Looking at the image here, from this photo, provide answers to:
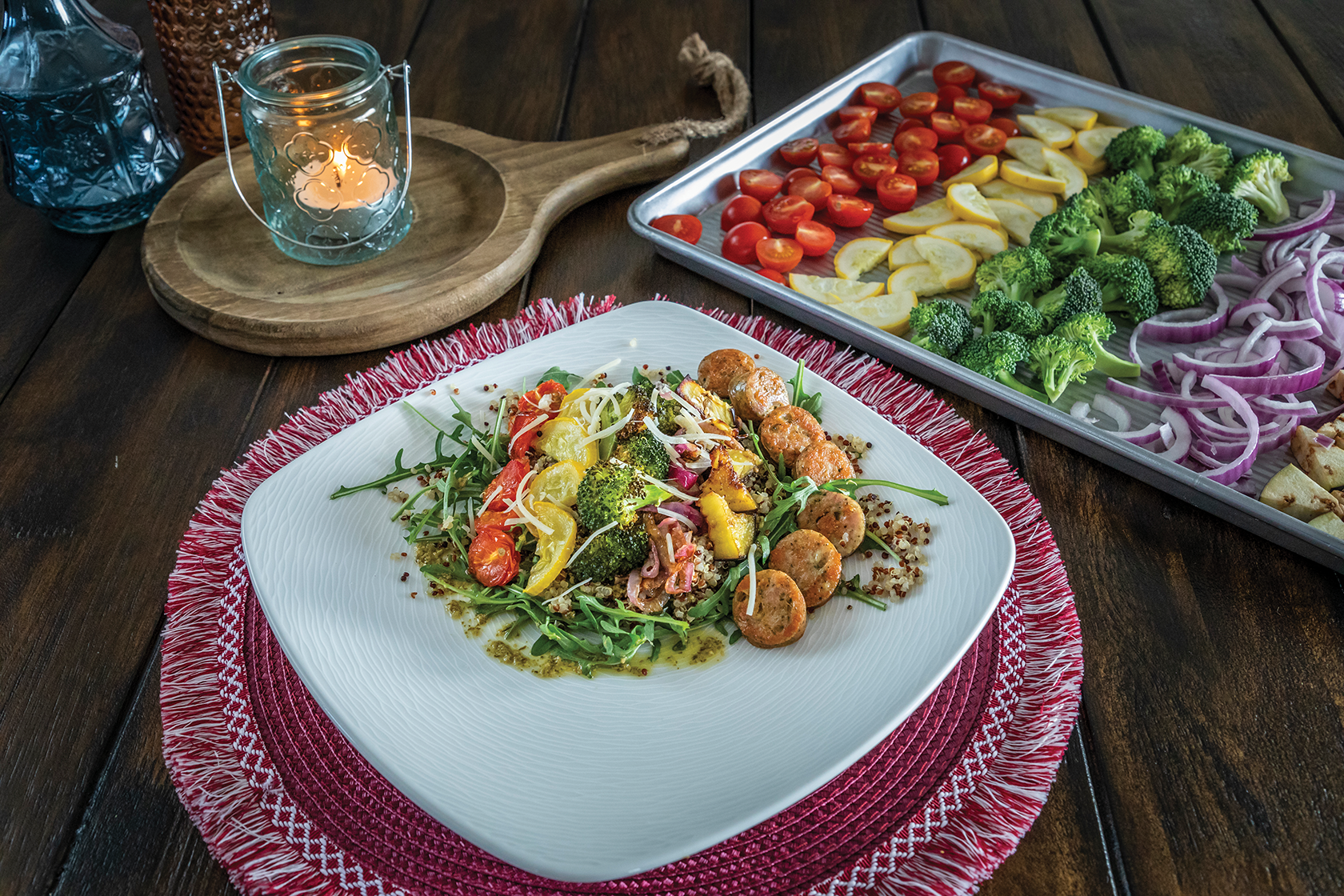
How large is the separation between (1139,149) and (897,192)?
757 mm

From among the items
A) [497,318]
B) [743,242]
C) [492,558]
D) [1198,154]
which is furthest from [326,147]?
[1198,154]

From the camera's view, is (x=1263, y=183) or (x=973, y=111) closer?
(x=1263, y=183)

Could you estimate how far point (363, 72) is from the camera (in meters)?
2.42

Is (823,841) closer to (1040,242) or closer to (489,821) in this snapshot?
(489,821)

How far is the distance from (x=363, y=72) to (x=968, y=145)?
72.4 inches

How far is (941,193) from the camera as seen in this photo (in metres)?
2.94

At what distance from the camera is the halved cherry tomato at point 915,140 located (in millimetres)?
2988

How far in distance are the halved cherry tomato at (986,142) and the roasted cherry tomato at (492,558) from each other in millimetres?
2193

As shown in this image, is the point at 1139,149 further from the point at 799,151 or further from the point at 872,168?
the point at 799,151

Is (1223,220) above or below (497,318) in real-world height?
above

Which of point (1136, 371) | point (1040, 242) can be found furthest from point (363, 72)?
point (1136, 371)

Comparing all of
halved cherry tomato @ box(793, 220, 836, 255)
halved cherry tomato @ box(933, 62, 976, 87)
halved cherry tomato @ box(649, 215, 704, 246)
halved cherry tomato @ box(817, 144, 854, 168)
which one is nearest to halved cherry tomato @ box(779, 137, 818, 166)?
halved cherry tomato @ box(817, 144, 854, 168)

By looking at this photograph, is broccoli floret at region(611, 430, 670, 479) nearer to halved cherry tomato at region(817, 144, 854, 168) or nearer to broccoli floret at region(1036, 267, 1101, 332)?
broccoli floret at region(1036, 267, 1101, 332)

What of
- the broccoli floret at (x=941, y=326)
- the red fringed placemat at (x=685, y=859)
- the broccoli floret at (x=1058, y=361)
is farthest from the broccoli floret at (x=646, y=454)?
the broccoli floret at (x=1058, y=361)
